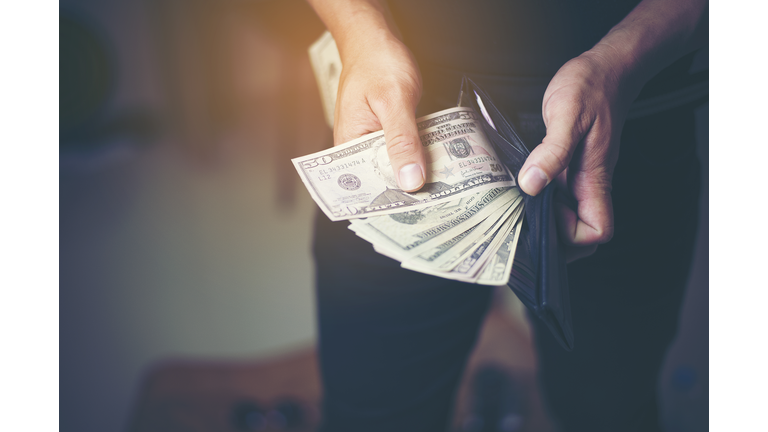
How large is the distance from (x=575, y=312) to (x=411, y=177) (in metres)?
0.52

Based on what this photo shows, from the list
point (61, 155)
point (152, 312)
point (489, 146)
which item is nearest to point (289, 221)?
point (152, 312)

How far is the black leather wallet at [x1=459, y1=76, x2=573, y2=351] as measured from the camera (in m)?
0.46

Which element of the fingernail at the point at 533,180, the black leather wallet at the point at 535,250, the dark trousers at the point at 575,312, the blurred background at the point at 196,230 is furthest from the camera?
the blurred background at the point at 196,230

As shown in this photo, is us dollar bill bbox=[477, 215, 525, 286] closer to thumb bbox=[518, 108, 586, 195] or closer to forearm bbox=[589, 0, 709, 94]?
thumb bbox=[518, 108, 586, 195]

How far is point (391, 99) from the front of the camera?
0.59 metres

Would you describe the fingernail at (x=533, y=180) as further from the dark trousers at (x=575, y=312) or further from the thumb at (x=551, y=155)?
the dark trousers at (x=575, y=312)

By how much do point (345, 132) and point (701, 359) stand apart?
183 cm

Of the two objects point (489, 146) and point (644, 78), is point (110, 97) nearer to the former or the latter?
point (489, 146)

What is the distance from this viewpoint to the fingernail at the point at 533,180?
1.85ft

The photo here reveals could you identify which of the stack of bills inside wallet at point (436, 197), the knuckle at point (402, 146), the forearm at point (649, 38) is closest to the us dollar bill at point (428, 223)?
the stack of bills inside wallet at point (436, 197)

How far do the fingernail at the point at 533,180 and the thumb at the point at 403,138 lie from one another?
6.1 inches

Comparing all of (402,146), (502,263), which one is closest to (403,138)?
(402,146)

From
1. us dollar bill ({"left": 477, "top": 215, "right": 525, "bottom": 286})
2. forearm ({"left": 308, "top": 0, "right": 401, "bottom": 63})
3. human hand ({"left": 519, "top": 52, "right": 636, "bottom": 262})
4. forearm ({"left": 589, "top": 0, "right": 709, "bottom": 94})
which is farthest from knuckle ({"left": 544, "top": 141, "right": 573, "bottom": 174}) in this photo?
forearm ({"left": 308, "top": 0, "right": 401, "bottom": 63})

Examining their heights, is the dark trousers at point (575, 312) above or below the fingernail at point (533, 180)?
below
